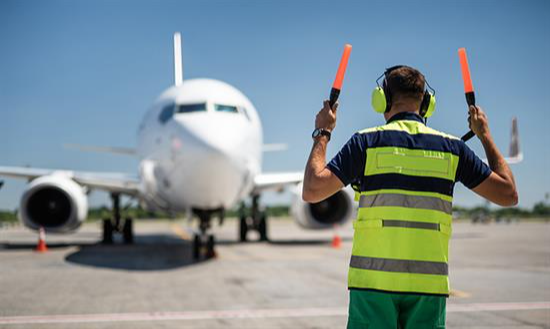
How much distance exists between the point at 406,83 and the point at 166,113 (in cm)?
924

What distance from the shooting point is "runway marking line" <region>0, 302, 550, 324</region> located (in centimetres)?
501

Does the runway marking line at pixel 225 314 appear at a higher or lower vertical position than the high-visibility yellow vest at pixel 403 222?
lower

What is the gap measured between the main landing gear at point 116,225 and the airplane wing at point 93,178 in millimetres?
2067

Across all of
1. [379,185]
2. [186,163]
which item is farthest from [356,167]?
[186,163]

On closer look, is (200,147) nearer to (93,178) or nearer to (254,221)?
(93,178)

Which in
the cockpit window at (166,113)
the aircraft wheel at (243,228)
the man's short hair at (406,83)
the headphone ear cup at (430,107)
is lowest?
the aircraft wheel at (243,228)

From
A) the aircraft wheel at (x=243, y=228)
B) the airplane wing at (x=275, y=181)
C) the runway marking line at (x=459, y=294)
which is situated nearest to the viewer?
the runway marking line at (x=459, y=294)

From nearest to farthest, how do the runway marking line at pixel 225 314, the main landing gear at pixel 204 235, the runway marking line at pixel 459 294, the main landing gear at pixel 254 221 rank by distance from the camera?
the runway marking line at pixel 225 314, the runway marking line at pixel 459 294, the main landing gear at pixel 204 235, the main landing gear at pixel 254 221

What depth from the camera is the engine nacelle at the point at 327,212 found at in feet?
48.1

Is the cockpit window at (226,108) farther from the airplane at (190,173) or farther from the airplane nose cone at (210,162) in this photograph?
the airplane nose cone at (210,162)

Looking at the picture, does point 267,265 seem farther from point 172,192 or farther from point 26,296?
point 26,296

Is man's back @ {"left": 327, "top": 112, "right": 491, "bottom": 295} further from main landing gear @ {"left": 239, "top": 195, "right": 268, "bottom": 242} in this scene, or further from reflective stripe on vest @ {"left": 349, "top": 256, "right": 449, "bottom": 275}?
main landing gear @ {"left": 239, "top": 195, "right": 268, "bottom": 242}

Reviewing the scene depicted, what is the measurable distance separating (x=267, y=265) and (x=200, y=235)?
1.92 metres

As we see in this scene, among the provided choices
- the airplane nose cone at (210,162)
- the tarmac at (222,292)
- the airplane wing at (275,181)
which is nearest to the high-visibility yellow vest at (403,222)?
the tarmac at (222,292)
